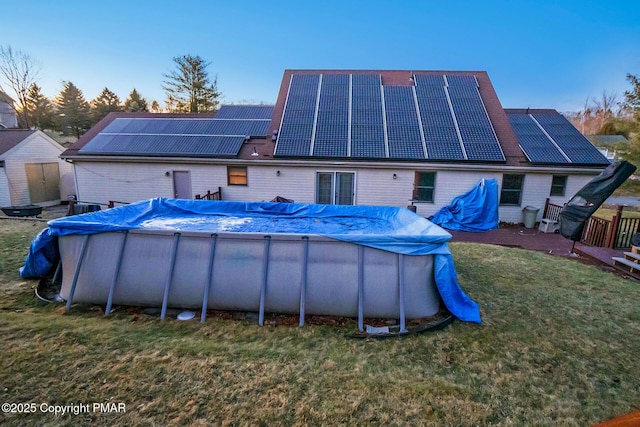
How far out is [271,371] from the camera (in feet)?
10.3

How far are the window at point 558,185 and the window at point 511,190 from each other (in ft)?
3.61

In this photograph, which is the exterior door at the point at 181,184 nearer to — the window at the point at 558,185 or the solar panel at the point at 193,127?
the solar panel at the point at 193,127

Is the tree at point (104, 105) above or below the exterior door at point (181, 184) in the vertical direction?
above

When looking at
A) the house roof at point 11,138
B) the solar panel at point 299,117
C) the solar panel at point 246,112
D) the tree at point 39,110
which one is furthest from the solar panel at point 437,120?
the tree at point 39,110

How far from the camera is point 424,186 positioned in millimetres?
10695

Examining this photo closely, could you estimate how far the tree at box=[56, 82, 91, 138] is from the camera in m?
33.2

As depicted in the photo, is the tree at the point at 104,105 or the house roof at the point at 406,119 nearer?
the house roof at the point at 406,119

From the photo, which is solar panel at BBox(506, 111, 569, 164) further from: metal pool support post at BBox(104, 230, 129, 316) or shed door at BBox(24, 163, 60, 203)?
shed door at BBox(24, 163, 60, 203)

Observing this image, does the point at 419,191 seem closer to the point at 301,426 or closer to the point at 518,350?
the point at 518,350

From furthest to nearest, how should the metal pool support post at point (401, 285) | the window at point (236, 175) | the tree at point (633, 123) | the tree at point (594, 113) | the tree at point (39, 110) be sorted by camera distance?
the tree at point (594, 113) → the tree at point (39, 110) → the tree at point (633, 123) → the window at point (236, 175) → the metal pool support post at point (401, 285)

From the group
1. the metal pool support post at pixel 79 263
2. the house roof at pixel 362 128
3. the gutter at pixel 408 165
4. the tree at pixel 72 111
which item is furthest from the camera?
the tree at pixel 72 111

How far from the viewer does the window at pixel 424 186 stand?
Answer: 10625 millimetres

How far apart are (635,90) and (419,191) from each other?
44.8ft

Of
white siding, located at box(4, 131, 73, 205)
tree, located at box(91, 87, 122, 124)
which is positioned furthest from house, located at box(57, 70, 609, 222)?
tree, located at box(91, 87, 122, 124)
